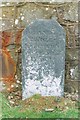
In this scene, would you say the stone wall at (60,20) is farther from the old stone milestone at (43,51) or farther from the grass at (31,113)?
the grass at (31,113)

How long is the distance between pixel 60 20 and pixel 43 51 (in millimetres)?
576

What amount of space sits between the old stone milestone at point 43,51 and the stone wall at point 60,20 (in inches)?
14.8

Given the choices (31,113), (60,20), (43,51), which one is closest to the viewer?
(31,113)

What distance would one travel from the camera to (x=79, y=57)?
562 centimetres

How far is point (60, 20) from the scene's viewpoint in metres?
5.61

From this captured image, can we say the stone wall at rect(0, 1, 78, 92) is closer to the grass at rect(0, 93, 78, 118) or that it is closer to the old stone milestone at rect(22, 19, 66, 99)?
the old stone milestone at rect(22, 19, 66, 99)

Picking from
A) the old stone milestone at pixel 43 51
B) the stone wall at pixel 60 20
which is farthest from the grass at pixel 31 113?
the stone wall at pixel 60 20

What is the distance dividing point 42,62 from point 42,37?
284mm

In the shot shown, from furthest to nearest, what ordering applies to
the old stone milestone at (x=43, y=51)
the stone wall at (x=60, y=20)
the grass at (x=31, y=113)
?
the stone wall at (x=60, y=20)
the old stone milestone at (x=43, y=51)
the grass at (x=31, y=113)

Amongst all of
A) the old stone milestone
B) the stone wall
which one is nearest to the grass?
the old stone milestone

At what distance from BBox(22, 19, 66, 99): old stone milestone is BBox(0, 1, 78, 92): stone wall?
1.23 ft

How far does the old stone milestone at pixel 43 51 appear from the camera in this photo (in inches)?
206

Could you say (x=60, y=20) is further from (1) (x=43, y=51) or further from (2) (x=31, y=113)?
(2) (x=31, y=113)

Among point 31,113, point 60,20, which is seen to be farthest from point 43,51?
point 31,113
